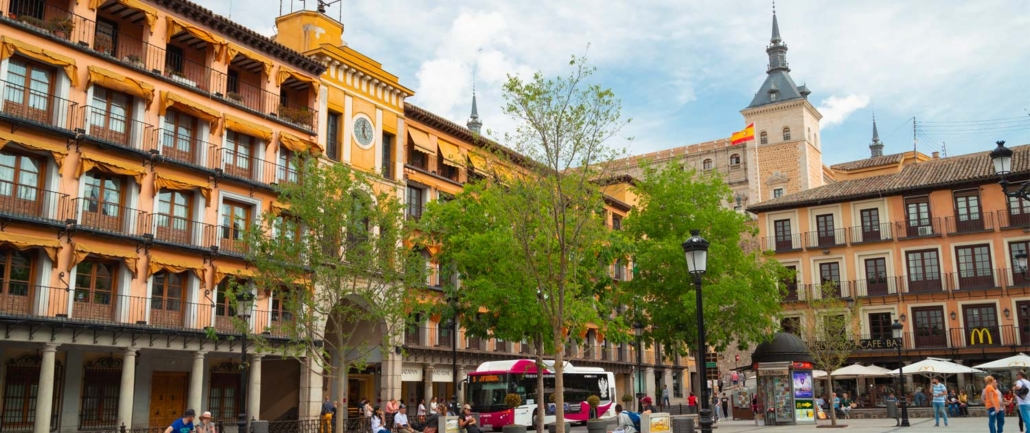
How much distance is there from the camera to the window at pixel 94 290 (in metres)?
26.4

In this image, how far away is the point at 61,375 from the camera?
2723cm

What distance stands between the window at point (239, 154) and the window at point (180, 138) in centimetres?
117

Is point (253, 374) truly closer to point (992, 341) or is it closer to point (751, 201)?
point (992, 341)

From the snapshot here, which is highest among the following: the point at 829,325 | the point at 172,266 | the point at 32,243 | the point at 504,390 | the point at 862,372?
the point at 32,243

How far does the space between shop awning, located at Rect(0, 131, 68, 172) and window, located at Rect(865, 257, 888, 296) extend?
3973 centimetres

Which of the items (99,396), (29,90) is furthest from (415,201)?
(29,90)

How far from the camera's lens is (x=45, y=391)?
968 inches

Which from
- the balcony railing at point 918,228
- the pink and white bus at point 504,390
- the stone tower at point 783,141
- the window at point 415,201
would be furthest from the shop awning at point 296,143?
the stone tower at point 783,141

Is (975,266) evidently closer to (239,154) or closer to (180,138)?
(239,154)

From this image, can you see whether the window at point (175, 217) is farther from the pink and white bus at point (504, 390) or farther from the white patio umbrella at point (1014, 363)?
the white patio umbrella at point (1014, 363)

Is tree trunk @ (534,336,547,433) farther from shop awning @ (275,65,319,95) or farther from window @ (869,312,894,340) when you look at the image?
window @ (869,312,894,340)

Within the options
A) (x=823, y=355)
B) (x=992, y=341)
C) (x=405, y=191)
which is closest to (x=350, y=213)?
(x=405, y=191)

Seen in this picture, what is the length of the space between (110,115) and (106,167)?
1864mm

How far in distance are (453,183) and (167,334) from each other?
17544mm
